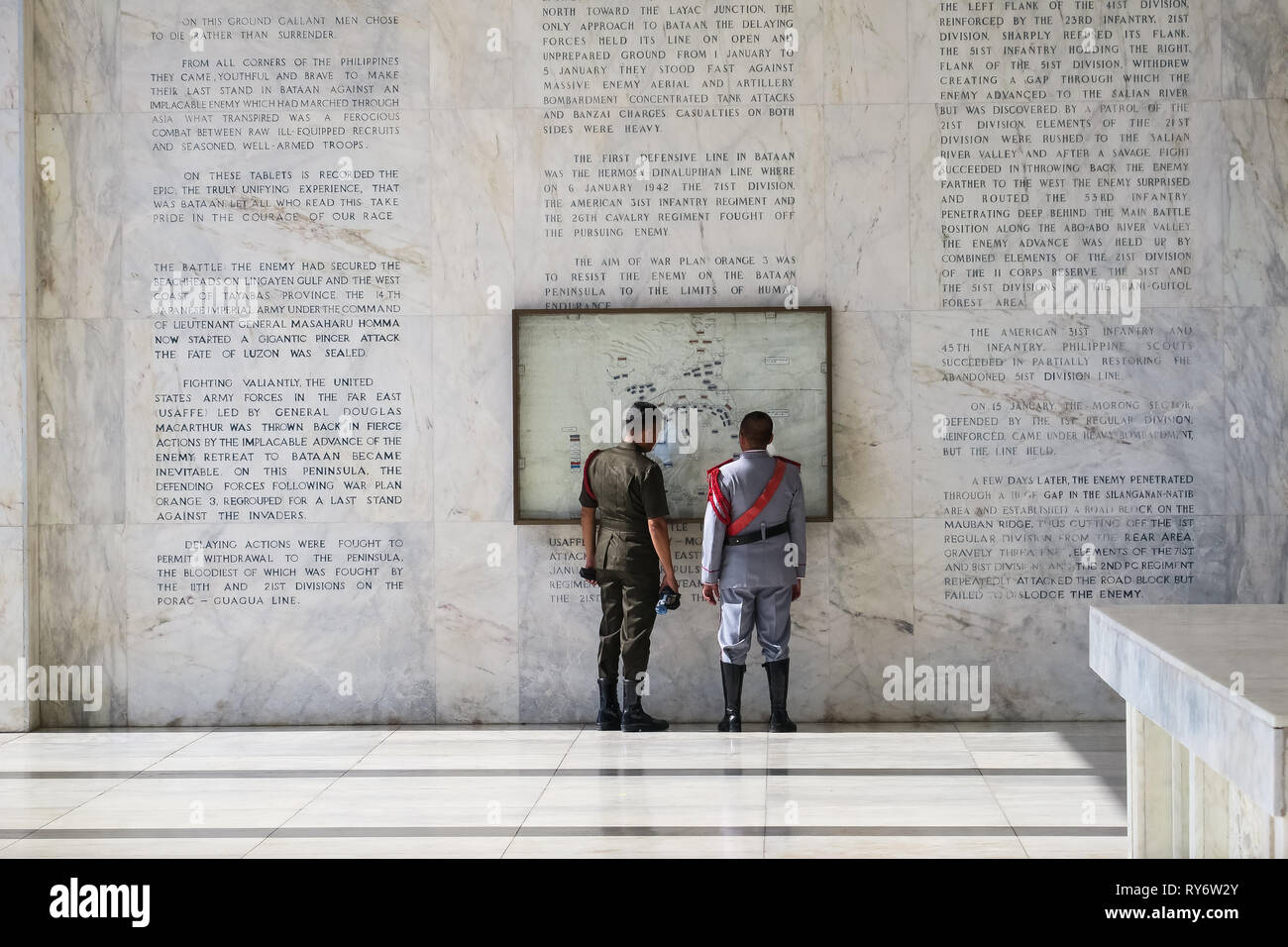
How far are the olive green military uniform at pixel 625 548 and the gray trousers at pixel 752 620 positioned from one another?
15.9 inches

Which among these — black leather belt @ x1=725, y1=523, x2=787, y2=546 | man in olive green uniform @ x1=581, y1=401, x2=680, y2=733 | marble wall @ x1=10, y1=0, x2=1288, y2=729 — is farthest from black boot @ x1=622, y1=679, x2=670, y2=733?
black leather belt @ x1=725, y1=523, x2=787, y2=546

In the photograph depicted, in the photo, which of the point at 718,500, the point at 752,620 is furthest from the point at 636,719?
the point at 718,500

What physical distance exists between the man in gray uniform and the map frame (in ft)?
1.19

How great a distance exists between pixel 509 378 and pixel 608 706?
1919 mm

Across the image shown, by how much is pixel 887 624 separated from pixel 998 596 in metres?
0.64

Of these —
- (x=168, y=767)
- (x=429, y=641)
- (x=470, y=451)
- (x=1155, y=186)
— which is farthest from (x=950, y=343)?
(x=168, y=767)

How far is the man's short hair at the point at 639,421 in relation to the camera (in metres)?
6.62

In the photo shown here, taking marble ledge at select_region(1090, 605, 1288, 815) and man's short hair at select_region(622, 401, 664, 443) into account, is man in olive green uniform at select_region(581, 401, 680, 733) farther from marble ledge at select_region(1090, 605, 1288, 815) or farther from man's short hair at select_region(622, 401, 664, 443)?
marble ledge at select_region(1090, 605, 1288, 815)

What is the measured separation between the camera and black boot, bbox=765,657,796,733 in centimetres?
660

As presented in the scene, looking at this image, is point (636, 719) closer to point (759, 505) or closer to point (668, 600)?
point (668, 600)

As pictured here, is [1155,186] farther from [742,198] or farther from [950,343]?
[742,198]

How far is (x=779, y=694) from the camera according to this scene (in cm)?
661

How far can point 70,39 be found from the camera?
705 cm

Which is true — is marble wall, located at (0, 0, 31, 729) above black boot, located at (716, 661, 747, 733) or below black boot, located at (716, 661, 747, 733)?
above
